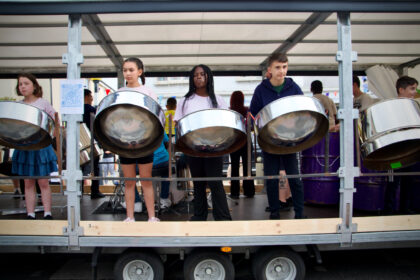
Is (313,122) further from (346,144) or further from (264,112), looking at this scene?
(264,112)

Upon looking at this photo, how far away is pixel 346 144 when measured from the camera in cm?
177

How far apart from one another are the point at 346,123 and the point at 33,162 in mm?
2174

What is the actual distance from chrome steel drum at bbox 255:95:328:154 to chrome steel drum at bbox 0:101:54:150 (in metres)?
1.32

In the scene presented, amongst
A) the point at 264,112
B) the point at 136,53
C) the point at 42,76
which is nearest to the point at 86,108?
the point at 136,53

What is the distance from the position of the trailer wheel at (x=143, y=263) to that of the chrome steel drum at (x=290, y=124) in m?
0.95

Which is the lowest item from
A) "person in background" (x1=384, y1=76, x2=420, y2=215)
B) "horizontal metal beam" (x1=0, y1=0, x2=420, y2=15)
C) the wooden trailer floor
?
the wooden trailer floor

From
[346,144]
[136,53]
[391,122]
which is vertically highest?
[136,53]

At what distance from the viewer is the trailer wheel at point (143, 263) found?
1.77 meters

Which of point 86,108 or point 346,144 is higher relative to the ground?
point 86,108

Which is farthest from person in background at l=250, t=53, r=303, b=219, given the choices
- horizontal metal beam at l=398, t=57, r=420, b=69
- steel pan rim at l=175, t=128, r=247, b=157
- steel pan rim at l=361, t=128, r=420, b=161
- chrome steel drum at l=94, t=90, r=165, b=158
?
horizontal metal beam at l=398, t=57, r=420, b=69

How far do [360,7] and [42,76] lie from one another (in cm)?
350

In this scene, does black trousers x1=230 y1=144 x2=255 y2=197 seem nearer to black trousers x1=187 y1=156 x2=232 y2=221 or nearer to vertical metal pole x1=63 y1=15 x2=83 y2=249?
black trousers x1=187 y1=156 x2=232 y2=221

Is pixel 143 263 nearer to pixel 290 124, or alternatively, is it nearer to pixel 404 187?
pixel 290 124

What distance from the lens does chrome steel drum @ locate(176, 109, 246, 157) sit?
5.53ft
